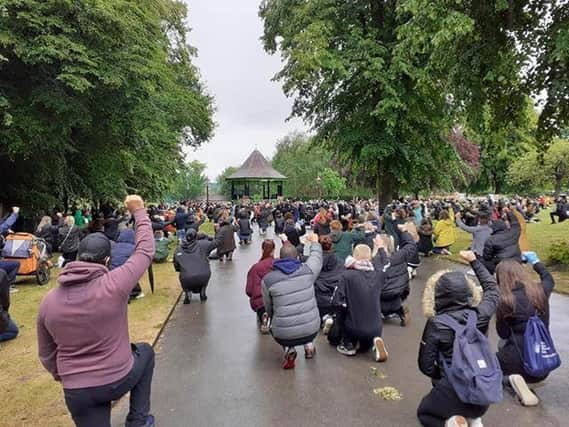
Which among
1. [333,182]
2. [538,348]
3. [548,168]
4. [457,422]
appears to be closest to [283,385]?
[457,422]

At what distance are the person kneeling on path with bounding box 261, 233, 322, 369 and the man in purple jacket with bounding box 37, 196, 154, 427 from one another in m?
2.43

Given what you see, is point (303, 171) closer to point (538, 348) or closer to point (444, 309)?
point (538, 348)

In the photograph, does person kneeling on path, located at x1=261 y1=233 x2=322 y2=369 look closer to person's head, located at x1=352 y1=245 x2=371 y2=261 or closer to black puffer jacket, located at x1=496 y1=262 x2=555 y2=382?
person's head, located at x1=352 y1=245 x2=371 y2=261

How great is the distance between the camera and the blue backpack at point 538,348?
4379mm

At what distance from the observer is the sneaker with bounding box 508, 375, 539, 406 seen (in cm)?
450

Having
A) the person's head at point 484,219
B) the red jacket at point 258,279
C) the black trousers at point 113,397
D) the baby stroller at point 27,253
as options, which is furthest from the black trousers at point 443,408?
the baby stroller at point 27,253

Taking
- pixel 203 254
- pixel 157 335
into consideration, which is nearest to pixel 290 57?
pixel 203 254

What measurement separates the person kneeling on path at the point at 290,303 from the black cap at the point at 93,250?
2.57m

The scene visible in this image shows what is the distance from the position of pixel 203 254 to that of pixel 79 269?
6.49 metres

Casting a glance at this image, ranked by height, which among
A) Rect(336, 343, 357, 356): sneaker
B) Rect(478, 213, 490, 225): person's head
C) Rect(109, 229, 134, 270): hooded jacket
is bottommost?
Rect(336, 343, 357, 356): sneaker

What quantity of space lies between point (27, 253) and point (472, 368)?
1003 centimetres

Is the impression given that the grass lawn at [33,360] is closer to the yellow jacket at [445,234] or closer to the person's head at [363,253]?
the person's head at [363,253]

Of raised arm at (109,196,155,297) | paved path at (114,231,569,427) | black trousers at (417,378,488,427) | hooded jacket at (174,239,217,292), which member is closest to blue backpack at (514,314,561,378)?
paved path at (114,231,569,427)

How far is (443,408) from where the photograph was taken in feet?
12.2
